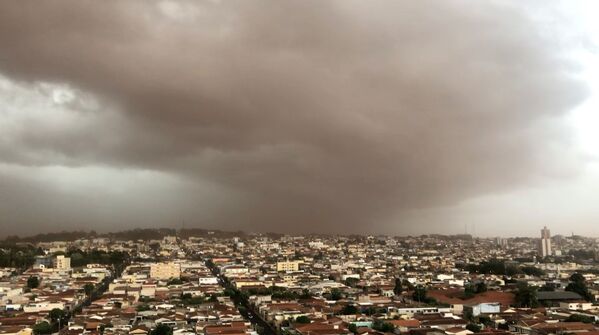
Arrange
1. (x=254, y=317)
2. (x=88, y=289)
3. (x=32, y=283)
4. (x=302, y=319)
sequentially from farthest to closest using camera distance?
(x=32, y=283)
(x=88, y=289)
(x=254, y=317)
(x=302, y=319)

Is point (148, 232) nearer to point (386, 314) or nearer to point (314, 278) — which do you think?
point (314, 278)

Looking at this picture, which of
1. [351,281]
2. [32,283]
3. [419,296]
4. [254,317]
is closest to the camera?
[254,317]

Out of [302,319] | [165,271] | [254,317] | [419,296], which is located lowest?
[254,317]

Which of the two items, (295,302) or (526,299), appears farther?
(526,299)

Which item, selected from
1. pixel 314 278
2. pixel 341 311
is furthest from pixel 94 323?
pixel 314 278

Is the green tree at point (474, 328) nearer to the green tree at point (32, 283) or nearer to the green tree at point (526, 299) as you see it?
the green tree at point (526, 299)

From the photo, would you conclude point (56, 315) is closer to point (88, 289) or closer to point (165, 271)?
point (88, 289)

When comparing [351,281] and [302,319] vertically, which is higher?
[351,281]

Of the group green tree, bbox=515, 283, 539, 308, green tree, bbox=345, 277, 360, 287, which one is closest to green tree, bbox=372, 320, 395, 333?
green tree, bbox=515, 283, 539, 308

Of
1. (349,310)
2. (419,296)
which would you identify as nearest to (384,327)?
(349,310)

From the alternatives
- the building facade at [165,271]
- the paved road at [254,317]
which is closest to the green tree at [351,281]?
the paved road at [254,317]

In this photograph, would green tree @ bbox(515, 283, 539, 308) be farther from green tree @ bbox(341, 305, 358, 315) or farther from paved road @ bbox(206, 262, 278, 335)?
paved road @ bbox(206, 262, 278, 335)

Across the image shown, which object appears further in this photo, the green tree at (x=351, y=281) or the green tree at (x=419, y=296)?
the green tree at (x=351, y=281)
